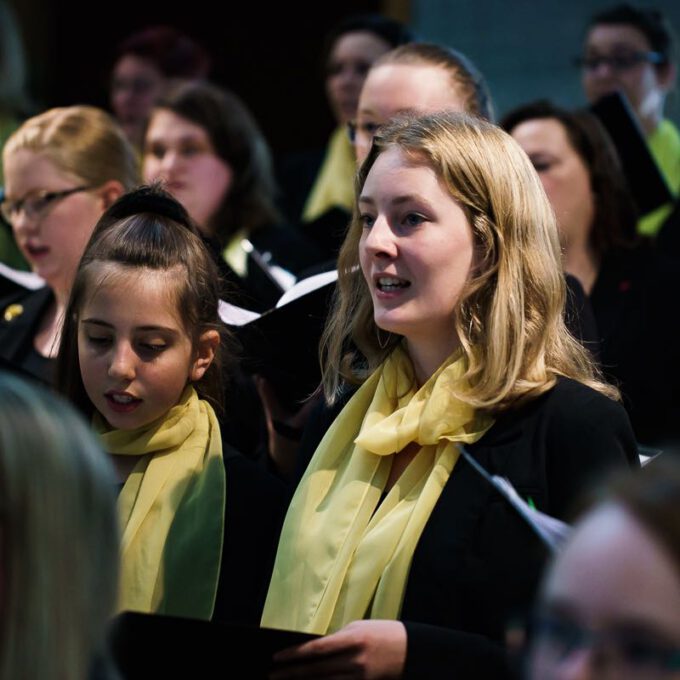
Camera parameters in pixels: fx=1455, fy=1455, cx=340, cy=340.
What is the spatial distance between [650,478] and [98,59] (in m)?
7.15

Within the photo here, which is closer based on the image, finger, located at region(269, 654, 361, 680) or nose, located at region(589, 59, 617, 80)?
finger, located at region(269, 654, 361, 680)

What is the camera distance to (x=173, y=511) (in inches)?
118

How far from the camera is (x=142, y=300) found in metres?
3.02

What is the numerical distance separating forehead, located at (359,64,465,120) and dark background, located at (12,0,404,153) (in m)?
4.20

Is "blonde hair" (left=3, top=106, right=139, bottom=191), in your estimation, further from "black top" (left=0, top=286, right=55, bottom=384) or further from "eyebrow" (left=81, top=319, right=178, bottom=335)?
"eyebrow" (left=81, top=319, right=178, bottom=335)

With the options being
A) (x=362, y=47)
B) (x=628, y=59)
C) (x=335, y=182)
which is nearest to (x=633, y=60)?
(x=628, y=59)

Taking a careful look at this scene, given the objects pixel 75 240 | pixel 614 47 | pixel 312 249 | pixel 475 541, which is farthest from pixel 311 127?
pixel 475 541

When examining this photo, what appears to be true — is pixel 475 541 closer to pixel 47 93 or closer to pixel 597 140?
pixel 597 140

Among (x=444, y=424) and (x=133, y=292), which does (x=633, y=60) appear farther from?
(x=444, y=424)

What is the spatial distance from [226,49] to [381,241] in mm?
5572

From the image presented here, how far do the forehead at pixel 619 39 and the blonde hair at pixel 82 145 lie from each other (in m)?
1.91

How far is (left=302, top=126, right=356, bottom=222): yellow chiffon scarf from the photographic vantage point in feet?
17.7

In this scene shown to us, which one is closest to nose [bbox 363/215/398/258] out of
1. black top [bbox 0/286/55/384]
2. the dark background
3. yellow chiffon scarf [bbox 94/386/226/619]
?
yellow chiffon scarf [bbox 94/386/226/619]

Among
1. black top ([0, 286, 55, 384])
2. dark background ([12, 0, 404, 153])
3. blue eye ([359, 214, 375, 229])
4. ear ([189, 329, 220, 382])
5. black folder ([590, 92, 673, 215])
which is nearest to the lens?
blue eye ([359, 214, 375, 229])
